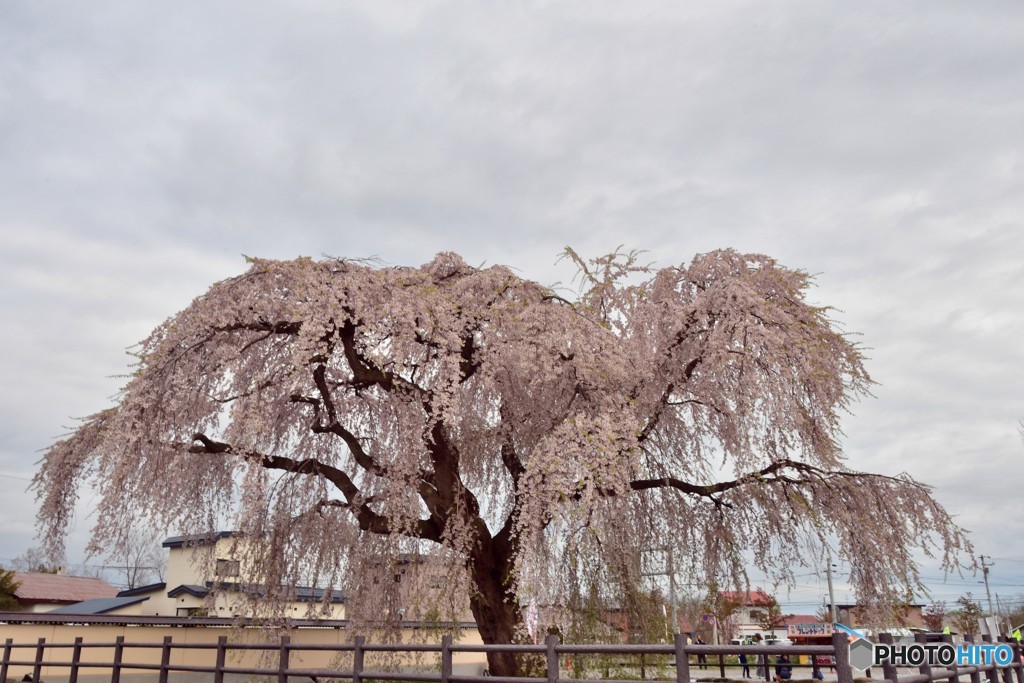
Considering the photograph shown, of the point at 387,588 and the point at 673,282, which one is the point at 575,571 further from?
the point at 673,282

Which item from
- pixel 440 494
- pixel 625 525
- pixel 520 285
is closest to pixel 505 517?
pixel 440 494

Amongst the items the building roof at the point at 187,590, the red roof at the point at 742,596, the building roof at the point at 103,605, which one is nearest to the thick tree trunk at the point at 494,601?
the red roof at the point at 742,596

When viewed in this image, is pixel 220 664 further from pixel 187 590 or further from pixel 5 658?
pixel 187 590

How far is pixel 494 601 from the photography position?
13125mm

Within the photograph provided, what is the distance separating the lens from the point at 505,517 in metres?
13.6

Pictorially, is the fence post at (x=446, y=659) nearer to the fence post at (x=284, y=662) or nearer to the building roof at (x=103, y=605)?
the fence post at (x=284, y=662)

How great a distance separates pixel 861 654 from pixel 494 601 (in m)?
8.16

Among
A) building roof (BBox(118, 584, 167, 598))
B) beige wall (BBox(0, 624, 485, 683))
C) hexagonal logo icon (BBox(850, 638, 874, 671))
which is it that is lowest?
beige wall (BBox(0, 624, 485, 683))

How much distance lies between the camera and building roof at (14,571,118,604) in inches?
1248

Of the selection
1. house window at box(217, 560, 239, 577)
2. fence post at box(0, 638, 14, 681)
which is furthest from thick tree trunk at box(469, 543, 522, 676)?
fence post at box(0, 638, 14, 681)

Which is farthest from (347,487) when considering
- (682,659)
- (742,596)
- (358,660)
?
(682,659)

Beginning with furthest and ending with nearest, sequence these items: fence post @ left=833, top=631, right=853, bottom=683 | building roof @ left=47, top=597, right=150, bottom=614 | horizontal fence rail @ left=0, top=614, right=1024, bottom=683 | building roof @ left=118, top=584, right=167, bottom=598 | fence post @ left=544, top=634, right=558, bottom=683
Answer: building roof @ left=118, top=584, right=167, bottom=598
building roof @ left=47, top=597, right=150, bottom=614
fence post @ left=544, top=634, right=558, bottom=683
horizontal fence rail @ left=0, top=614, right=1024, bottom=683
fence post @ left=833, top=631, right=853, bottom=683

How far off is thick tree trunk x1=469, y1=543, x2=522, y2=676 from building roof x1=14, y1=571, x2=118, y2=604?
25976 mm

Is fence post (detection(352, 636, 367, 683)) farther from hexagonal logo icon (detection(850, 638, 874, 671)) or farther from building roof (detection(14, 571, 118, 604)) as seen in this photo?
building roof (detection(14, 571, 118, 604))
